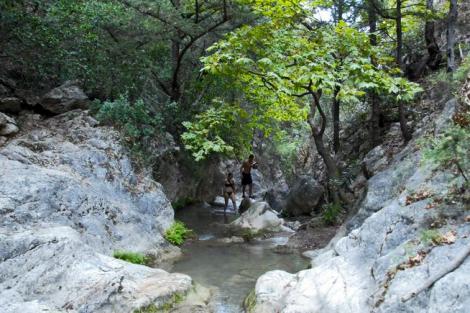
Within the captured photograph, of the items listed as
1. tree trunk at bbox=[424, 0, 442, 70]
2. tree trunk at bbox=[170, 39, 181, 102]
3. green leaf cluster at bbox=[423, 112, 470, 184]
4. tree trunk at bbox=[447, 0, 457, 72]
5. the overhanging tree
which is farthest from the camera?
A: tree trunk at bbox=[170, 39, 181, 102]

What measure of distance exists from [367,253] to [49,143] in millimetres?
7884

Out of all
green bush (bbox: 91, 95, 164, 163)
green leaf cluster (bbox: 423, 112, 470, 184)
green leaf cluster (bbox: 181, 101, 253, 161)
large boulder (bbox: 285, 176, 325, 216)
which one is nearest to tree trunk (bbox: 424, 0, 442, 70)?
large boulder (bbox: 285, 176, 325, 216)

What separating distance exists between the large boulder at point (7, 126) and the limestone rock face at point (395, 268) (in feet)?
23.2

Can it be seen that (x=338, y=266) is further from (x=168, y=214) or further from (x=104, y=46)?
(x=104, y=46)

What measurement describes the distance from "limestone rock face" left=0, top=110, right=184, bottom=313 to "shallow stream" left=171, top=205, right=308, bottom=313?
875 mm

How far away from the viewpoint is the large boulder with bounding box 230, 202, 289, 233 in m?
14.0

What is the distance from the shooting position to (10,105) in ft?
37.1

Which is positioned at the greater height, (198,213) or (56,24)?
(56,24)

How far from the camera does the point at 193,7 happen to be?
614 inches

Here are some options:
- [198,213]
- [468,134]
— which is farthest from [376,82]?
[198,213]

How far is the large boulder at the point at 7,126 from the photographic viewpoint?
33.1ft

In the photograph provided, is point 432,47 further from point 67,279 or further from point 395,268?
point 67,279

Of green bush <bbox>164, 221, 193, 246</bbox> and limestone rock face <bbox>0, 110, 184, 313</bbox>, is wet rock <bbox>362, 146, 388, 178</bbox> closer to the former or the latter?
green bush <bbox>164, 221, 193, 246</bbox>

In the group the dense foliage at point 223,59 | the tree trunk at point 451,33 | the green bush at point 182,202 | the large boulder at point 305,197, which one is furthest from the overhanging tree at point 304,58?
the green bush at point 182,202
